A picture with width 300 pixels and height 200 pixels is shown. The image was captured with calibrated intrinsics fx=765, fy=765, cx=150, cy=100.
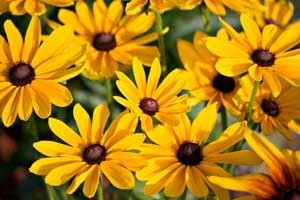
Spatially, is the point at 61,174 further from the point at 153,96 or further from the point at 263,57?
the point at 263,57

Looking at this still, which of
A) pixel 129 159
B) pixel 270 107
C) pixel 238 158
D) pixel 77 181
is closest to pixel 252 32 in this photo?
pixel 270 107

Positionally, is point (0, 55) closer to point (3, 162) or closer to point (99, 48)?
point (99, 48)

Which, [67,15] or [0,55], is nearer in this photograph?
[0,55]

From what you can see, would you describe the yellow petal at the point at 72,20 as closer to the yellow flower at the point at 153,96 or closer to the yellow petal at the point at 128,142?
the yellow flower at the point at 153,96

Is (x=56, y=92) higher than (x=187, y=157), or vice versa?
(x=56, y=92)

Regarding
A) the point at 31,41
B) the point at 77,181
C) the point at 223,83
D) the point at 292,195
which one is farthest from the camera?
the point at 223,83

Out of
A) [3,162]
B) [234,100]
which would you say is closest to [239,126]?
[234,100]
